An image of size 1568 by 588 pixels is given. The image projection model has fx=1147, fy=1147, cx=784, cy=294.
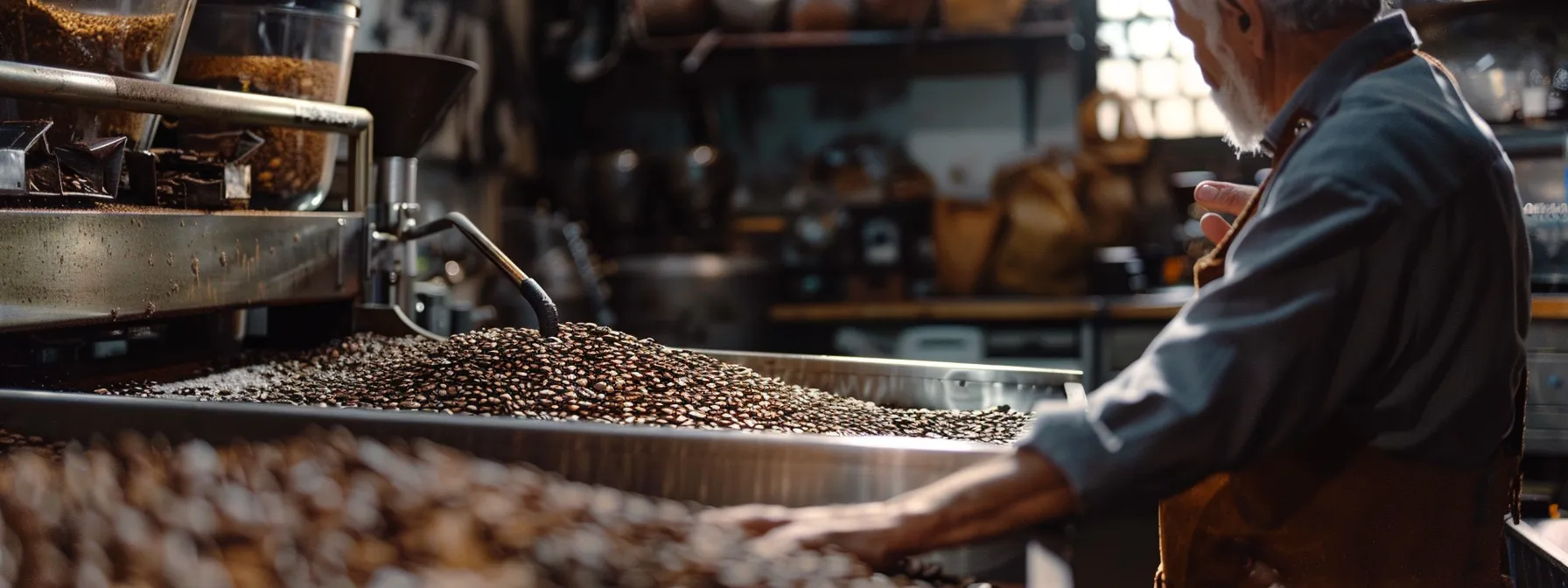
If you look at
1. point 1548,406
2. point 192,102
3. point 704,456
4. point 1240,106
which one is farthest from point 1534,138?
point 192,102

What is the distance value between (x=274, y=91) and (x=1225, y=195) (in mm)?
1497

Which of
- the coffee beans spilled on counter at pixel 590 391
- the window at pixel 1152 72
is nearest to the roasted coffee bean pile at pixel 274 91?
the coffee beans spilled on counter at pixel 590 391

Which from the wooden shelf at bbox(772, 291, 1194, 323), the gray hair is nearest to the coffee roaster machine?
the gray hair

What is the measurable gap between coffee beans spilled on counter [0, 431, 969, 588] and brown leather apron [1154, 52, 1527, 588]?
0.43 m

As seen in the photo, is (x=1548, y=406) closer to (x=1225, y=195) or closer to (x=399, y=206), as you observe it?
(x=1225, y=195)

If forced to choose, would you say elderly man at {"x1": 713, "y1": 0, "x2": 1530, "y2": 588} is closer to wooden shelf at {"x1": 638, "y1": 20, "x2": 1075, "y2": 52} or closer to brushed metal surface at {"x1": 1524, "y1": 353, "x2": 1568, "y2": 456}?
brushed metal surface at {"x1": 1524, "y1": 353, "x2": 1568, "y2": 456}

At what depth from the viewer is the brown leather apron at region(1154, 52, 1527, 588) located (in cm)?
112

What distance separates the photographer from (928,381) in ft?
5.77

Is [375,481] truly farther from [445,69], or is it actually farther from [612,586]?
[445,69]

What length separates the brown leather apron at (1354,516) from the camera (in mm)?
1119

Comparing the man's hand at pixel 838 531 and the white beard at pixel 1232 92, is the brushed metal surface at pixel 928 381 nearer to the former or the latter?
the white beard at pixel 1232 92

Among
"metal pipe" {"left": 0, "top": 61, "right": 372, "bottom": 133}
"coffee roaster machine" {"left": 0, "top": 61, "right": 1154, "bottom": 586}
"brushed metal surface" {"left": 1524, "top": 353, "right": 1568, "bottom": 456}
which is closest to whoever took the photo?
"coffee roaster machine" {"left": 0, "top": 61, "right": 1154, "bottom": 586}

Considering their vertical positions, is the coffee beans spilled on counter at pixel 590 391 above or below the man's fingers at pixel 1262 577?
above

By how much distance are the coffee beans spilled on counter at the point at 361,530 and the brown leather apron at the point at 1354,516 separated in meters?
0.43
